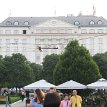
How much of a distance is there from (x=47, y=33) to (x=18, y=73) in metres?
54.2

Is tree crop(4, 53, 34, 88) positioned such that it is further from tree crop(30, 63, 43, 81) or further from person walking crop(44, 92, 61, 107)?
person walking crop(44, 92, 61, 107)

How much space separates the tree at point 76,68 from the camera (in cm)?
4844

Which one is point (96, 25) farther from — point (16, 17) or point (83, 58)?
point (83, 58)

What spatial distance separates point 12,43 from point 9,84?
50840 mm

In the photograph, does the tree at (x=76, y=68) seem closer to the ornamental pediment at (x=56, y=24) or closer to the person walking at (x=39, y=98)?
the person walking at (x=39, y=98)

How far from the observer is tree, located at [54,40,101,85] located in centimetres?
4844

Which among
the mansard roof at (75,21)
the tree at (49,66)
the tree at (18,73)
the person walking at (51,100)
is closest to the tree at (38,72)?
the tree at (49,66)

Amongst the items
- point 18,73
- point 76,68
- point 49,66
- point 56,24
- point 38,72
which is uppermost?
point 56,24

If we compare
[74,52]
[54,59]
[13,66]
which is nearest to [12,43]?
[54,59]

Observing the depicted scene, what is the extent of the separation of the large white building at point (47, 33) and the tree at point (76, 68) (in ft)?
285

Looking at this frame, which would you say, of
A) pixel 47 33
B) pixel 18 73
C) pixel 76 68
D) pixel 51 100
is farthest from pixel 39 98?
pixel 47 33

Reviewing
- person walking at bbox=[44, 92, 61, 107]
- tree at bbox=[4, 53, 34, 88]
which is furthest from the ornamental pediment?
person walking at bbox=[44, 92, 61, 107]

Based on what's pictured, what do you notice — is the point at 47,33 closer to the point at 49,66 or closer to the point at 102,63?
the point at 49,66

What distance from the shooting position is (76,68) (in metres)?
48.8
